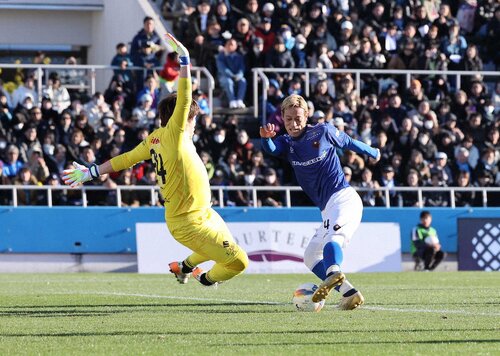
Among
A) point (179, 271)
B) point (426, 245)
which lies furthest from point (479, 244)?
point (179, 271)

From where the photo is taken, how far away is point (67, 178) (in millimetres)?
12766

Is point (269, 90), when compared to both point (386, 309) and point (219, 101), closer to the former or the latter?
point (219, 101)

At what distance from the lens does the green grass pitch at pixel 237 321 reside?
9336mm

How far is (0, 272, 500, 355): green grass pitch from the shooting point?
9.34m

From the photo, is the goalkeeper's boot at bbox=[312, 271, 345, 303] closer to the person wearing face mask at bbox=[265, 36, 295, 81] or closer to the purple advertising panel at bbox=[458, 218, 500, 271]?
the purple advertising panel at bbox=[458, 218, 500, 271]

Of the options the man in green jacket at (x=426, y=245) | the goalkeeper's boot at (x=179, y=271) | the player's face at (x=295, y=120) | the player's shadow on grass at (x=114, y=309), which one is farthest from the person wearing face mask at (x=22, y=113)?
the player's face at (x=295, y=120)

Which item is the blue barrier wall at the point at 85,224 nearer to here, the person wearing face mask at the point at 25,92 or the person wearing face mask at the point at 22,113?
the person wearing face mask at the point at 22,113

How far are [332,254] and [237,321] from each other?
3.88ft

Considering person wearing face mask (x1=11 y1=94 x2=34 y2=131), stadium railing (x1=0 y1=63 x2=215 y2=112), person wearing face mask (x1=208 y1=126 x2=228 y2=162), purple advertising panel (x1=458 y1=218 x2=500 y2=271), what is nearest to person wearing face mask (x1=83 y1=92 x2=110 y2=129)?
stadium railing (x1=0 y1=63 x2=215 y2=112)

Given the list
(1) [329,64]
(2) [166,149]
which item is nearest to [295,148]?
(2) [166,149]

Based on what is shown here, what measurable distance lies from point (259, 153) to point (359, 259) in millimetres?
3293

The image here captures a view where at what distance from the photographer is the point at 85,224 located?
25.1m

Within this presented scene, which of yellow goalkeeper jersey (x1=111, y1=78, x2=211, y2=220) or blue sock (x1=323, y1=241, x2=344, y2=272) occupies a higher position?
yellow goalkeeper jersey (x1=111, y1=78, x2=211, y2=220)

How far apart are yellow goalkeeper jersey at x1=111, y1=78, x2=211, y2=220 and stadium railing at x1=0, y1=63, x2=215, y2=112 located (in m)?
14.9
